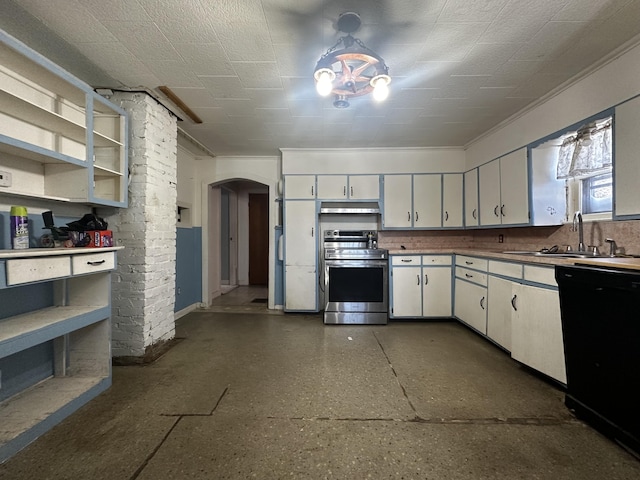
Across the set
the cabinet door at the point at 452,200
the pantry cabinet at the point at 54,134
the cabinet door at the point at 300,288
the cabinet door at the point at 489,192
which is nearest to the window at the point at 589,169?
the cabinet door at the point at 489,192

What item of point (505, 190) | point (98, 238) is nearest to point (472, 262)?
point (505, 190)

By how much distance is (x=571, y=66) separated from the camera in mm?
2107

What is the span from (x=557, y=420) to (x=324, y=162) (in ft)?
11.7

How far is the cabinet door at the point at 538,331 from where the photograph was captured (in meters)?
2.01

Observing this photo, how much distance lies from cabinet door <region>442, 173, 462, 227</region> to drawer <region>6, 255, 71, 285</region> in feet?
13.4

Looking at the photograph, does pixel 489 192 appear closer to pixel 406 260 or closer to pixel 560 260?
pixel 406 260

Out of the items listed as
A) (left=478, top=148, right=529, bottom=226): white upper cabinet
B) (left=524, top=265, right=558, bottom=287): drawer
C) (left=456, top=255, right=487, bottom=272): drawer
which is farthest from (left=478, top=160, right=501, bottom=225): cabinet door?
(left=524, top=265, right=558, bottom=287): drawer

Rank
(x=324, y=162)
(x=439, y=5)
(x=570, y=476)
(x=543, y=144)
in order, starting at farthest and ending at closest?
(x=324, y=162) < (x=543, y=144) < (x=439, y=5) < (x=570, y=476)

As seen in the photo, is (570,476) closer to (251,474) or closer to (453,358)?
(453,358)

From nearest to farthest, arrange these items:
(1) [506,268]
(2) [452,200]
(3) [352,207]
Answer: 1. (1) [506,268]
2. (2) [452,200]
3. (3) [352,207]

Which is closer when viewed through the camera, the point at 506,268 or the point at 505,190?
the point at 506,268

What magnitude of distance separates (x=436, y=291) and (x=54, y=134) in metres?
4.15

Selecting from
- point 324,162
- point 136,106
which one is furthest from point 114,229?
point 324,162

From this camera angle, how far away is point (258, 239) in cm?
669
